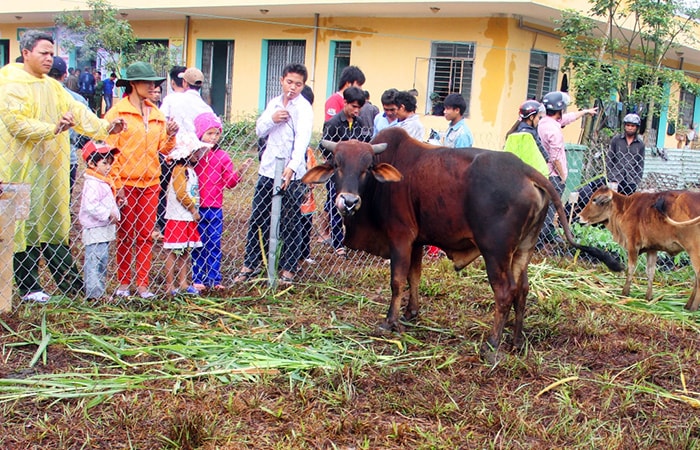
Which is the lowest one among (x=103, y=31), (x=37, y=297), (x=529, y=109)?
(x=37, y=297)

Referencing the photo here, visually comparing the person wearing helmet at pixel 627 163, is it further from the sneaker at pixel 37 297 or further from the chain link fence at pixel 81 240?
the sneaker at pixel 37 297

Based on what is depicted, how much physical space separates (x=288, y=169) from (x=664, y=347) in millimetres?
3233

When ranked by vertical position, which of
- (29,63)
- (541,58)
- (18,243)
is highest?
(541,58)

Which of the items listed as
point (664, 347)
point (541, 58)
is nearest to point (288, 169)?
point (664, 347)

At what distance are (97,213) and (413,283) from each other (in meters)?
2.42

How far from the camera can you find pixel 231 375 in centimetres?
446

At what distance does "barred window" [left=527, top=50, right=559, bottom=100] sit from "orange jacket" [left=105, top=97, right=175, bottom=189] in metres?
12.8

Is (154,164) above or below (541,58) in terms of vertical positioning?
below

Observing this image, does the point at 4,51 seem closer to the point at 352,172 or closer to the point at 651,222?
the point at 352,172

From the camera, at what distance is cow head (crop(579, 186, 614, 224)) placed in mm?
7418

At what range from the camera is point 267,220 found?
6.66 meters

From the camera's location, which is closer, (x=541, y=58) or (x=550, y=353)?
(x=550, y=353)

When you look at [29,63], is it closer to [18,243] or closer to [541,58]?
[18,243]

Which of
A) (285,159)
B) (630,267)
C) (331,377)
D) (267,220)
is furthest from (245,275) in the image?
(630,267)
